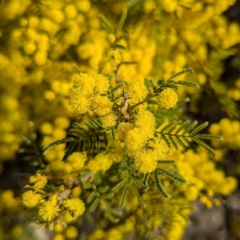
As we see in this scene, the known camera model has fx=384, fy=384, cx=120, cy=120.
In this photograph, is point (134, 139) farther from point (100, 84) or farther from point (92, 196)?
point (92, 196)

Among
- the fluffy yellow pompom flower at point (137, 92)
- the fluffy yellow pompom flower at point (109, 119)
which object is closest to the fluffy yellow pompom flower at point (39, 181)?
the fluffy yellow pompom flower at point (109, 119)

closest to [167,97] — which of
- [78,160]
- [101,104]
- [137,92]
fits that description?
[137,92]

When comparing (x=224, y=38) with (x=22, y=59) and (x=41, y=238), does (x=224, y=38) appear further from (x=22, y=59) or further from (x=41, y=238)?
(x=41, y=238)

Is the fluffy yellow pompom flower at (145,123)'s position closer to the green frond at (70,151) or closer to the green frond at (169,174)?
the green frond at (169,174)

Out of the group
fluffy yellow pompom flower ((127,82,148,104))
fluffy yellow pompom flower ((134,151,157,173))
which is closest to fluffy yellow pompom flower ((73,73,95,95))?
fluffy yellow pompom flower ((127,82,148,104))

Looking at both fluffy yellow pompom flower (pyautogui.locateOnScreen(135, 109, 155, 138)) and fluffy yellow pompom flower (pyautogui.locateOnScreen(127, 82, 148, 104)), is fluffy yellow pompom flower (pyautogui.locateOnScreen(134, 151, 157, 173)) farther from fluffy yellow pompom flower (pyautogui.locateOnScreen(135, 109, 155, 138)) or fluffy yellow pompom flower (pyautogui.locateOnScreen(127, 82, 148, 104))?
fluffy yellow pompom flower (pyautogui.locateOnScreen(127, 82, 148, 104))

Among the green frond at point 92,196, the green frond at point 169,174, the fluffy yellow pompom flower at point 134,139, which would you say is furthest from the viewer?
the green frond at point 92,196

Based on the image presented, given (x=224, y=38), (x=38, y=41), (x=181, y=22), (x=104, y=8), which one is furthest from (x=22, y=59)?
(x=224, y=38)
